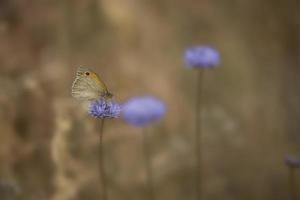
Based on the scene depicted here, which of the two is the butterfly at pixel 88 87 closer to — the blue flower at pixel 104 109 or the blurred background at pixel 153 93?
the blue flower at pixel 104 109

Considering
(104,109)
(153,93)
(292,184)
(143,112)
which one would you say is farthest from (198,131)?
(104,109)

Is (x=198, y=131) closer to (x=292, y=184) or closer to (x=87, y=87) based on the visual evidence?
(x=292, y=184)

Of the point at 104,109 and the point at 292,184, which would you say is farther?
the point at 292,184

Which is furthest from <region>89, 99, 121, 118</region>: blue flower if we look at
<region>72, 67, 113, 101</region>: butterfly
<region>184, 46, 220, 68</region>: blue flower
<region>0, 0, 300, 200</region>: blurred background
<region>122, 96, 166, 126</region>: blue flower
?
<region>0, 0, 300, 200</region>: blurred background

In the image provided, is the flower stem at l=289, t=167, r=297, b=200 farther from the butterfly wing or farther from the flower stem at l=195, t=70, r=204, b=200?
the butterfly wing

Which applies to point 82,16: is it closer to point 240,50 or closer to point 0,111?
point 0,111

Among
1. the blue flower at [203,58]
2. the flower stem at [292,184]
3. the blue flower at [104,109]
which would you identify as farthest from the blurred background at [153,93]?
the blue flower at [104,109]

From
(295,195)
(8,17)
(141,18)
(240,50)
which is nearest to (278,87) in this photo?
(240,50)

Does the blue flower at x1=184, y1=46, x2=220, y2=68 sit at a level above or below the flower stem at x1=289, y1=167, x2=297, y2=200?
above
